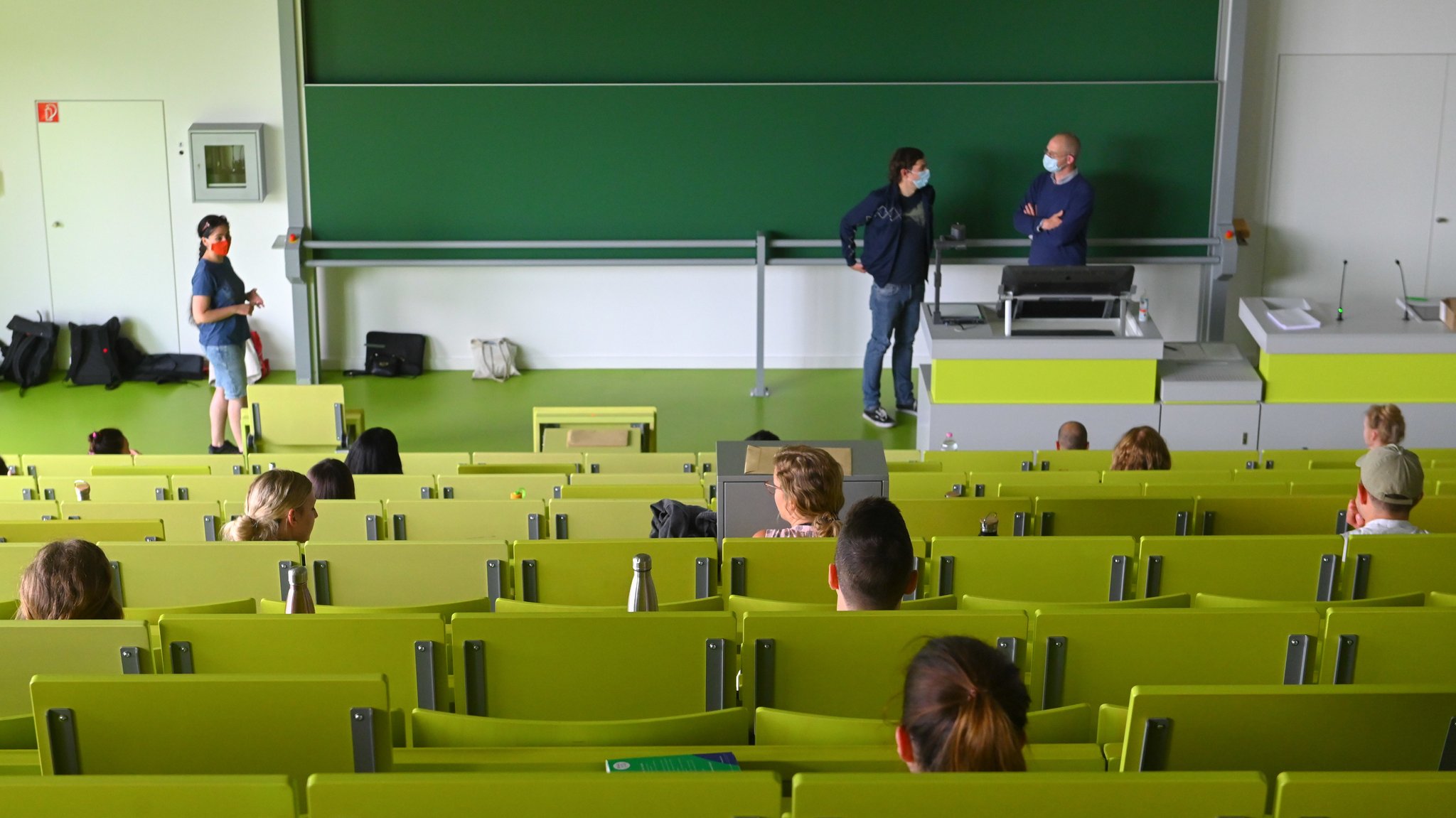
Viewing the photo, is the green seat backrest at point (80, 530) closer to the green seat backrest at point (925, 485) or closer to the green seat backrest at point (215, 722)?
→ the green seat backrest at point (215, 722)

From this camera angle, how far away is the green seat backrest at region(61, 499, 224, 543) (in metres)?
4.91

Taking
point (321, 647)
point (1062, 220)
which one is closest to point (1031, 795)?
point (321, 647)

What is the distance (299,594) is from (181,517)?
1821 millimetres

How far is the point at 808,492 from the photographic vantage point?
411cm

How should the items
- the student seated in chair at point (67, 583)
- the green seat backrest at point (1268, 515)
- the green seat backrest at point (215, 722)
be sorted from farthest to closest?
the green seat backrest at point (1268, 515) → the student seated in chair at point (67, 583) → the green seat backrest at point (215, 722)

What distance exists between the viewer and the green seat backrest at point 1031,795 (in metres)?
2.14

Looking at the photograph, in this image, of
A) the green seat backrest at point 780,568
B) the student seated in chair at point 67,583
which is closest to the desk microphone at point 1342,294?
the green seat backrest at point 780,568

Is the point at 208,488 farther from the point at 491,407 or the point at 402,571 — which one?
the point at 491,407

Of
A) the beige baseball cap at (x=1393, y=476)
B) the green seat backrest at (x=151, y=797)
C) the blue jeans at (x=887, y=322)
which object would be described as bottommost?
the green seat backrest at (x=151, y=797)

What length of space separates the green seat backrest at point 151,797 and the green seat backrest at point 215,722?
1.09ft

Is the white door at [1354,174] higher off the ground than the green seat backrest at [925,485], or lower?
higher

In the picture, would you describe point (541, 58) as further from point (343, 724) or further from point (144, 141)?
point (343, 724)

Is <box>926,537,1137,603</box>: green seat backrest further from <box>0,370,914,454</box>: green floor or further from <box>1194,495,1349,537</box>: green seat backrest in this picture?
<box>0,370,914,454</box>: green floor

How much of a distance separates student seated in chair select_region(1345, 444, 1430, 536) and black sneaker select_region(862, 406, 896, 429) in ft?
15.1
